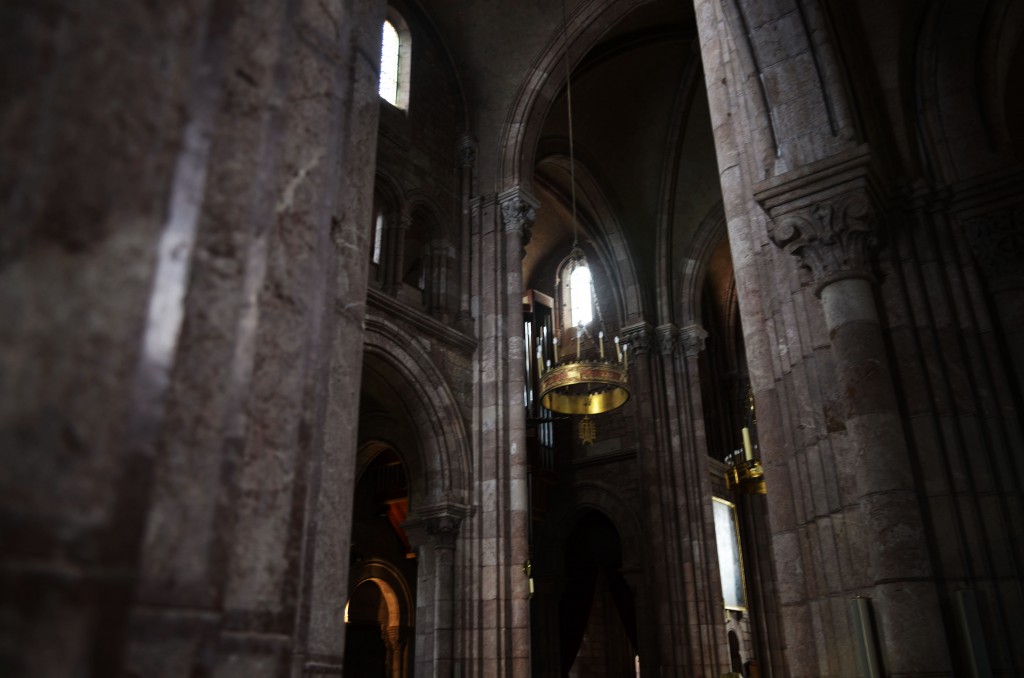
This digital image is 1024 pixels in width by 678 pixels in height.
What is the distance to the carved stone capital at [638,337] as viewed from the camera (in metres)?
16.5

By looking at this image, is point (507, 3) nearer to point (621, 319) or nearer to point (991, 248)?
point (621, 319)

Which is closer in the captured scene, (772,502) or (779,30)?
(772,502)

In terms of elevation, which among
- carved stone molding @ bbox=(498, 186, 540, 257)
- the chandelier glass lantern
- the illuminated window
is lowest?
the chandelier glass lantern

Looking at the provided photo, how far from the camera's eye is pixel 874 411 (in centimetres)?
506

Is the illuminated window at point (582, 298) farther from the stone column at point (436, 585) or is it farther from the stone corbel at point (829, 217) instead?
the stone corbel at point (829, 217)

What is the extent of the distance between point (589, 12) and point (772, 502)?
1024cm

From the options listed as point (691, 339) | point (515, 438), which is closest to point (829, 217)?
point (515, 438)

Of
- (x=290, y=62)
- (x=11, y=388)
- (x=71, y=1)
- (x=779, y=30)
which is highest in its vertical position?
(x=779, y=30)

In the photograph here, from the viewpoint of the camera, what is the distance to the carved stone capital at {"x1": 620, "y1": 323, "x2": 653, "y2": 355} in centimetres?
1652

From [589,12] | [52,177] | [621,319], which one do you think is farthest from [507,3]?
[52,177]

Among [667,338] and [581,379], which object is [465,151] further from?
[667,338]

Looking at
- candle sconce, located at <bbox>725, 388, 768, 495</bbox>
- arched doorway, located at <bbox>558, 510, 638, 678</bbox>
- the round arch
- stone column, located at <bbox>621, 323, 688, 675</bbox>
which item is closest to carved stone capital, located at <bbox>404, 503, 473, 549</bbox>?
the round arch

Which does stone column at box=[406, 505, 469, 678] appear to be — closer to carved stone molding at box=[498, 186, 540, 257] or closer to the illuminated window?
carved stone molding at box=[498, 186, 540, 257]

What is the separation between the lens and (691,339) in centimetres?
1659
